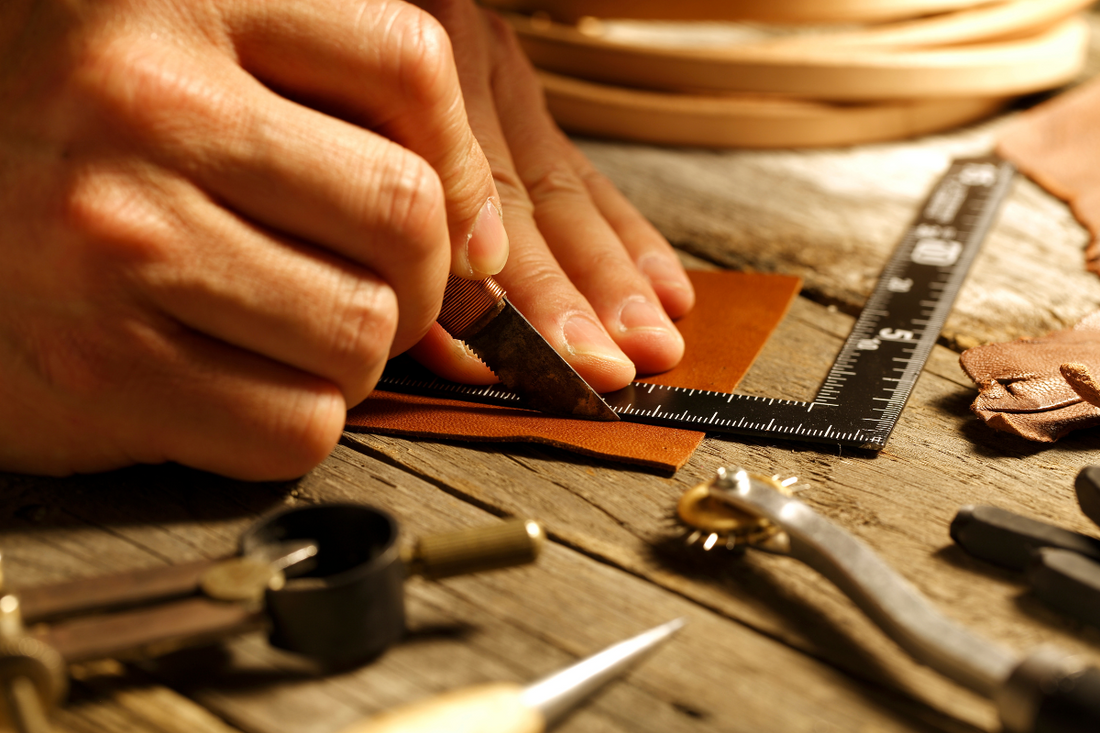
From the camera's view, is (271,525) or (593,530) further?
(593,530)

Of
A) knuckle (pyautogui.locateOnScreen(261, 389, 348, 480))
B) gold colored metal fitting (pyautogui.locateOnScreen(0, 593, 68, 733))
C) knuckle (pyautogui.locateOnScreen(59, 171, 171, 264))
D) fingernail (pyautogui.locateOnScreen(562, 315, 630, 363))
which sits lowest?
gold colored metal fitting (pyautogui.locateOnScreen(0, 593, 68, 733))

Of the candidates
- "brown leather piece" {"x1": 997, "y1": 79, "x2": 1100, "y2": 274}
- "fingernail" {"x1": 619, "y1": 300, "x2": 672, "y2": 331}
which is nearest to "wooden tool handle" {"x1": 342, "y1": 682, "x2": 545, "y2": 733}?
"fingernail" {"x1": 619, "y1": 300, "x2": 672, "y2": 331}

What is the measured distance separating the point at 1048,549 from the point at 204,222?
2.82 ft

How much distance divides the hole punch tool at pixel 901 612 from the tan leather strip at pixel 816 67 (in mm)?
1560

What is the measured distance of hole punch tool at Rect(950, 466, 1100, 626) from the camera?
764 mm

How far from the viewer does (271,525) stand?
0.75 m

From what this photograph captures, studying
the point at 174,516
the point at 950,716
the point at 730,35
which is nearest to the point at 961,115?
the point at 730,35

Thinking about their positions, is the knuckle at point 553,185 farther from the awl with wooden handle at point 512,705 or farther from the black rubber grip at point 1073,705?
the black rubber grip at point 1073,705

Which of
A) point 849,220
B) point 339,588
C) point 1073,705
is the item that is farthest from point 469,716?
point 849,220

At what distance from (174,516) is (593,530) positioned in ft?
1.47

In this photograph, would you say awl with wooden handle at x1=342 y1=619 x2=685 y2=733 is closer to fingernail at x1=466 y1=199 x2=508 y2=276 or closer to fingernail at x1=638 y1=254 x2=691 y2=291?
fingernail at x1=466 y1=199 x2=508 y2=276

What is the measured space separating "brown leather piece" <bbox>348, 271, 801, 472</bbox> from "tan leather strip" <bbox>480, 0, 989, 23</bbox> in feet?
3.40

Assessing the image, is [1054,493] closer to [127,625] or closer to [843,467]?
[843,467]

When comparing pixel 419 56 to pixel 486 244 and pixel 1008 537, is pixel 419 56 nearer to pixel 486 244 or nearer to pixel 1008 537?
pixel 486 244
